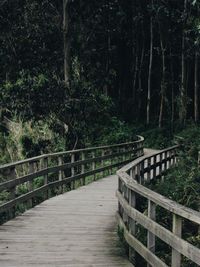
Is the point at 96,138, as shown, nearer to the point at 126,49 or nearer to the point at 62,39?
the point at 62,39

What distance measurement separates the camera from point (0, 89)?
2223cm

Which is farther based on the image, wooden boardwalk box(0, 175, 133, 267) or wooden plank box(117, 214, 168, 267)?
wooden boardwalk box(0, 175, 133, 267)

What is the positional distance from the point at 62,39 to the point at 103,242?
16282 mm

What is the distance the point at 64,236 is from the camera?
9023mm

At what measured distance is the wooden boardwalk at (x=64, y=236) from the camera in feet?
24.3

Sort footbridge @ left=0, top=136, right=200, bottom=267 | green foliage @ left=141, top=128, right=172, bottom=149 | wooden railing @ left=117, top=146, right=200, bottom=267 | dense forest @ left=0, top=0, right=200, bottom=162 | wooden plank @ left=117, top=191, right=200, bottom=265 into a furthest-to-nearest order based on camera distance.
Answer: green foliage @ left=141, top=128, right=172, bottom=149 → dense forest @ left=0, top=0, right=200, bottom=162 → footbridge @ left=0, top=136, right=200, bottom=267 → wooden railing @ left=117, top=146, right=200, bottom=267 → wooden plank @ left=117, top=191, right=200, bottom=265

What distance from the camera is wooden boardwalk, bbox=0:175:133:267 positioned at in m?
7.40

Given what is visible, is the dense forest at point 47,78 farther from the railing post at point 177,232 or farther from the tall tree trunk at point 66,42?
the railing post at point 177,232

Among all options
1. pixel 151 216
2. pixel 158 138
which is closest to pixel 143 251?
pixel 151 216

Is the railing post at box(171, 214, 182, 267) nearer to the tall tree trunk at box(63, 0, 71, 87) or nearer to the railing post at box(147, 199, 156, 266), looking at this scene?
the railing post at box(147, 199, 156, 266)

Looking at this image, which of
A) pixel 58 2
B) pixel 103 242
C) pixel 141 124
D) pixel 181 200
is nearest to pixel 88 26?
pixel 58 2

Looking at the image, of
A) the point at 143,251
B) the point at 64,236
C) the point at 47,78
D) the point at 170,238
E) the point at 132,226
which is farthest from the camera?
the point at 47,78

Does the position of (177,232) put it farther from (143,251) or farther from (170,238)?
(143,251)

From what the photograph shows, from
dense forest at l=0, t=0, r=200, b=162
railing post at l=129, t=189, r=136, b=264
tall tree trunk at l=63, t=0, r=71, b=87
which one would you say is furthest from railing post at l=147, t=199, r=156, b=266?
tall tree trunk at l=63, t=0, r=71, b=87
